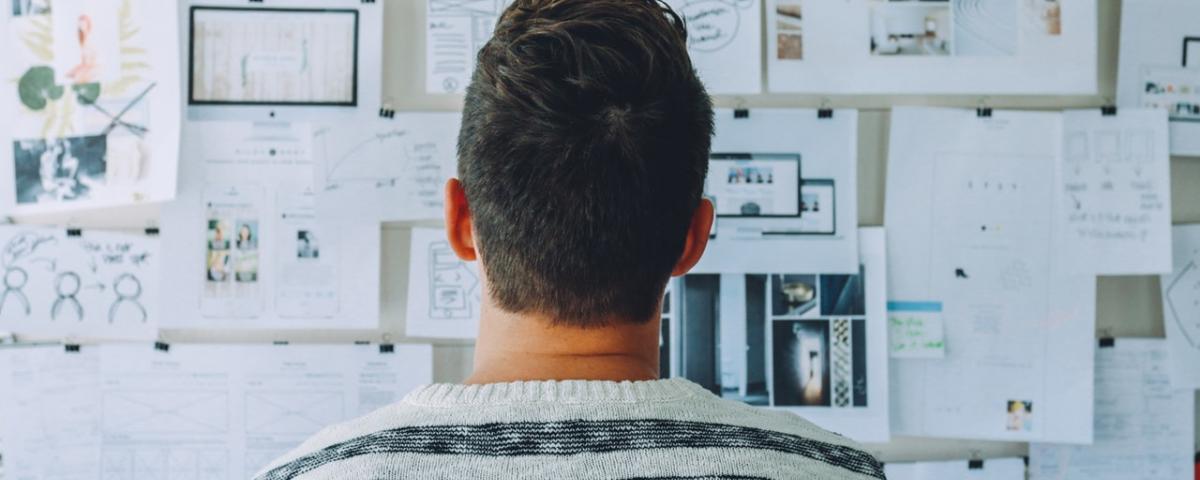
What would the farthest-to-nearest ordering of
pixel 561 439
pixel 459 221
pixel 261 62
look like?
1. pixel 261 62
2. pixel 459 221
3. pixel 561 439

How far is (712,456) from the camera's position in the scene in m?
0.58

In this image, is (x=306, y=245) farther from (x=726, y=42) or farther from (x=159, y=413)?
(x=726, y=42)

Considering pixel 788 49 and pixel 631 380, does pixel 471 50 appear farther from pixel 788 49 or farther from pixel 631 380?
pixel 631 380

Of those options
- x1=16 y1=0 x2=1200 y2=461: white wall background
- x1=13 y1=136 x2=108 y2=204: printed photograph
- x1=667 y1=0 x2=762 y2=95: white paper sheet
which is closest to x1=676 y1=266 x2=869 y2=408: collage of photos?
x1=16 y1=0 x2=1200 y2=461: white wall background

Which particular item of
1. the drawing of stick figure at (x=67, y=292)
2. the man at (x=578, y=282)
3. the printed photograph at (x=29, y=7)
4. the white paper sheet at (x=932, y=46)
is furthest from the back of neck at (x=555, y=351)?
the printed photograph at (x=29, y=7)

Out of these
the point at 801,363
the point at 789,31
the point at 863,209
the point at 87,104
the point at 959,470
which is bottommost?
the point at 959,470

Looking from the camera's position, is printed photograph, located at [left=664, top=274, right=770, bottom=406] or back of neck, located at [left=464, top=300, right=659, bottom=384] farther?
printed photograph, located at [left=664, top=274, right=770, bottom=406]

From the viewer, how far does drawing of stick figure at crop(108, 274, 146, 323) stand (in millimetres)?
1296

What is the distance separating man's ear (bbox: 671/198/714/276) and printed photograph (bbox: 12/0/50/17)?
1055 millimetres

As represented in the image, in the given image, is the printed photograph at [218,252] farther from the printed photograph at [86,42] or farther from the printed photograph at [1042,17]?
the printed photograph at [1042,17]

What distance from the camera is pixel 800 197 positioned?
1.33 m

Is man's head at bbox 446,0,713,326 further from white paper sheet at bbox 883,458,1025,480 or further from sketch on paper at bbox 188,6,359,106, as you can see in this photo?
white paper sheet at bbox 883,458,1025,480

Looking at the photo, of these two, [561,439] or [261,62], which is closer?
[561,439]

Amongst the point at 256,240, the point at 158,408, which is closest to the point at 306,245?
the point at 256,240
